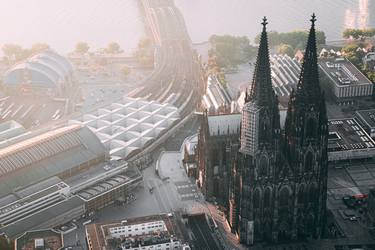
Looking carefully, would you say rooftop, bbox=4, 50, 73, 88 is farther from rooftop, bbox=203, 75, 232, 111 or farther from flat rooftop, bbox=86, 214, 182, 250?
flat rooftop, bbox=86, 214, 182, 250

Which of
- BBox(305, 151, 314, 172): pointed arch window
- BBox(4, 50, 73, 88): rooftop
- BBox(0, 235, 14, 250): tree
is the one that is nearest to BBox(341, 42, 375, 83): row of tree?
BBox(305, 151, 314, 172): pointed arch window

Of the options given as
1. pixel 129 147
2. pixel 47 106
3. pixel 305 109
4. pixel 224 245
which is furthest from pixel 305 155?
pixel 47 106

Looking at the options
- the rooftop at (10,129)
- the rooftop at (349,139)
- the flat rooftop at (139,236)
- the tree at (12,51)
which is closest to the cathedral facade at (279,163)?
the flat rooftop at (139,236)

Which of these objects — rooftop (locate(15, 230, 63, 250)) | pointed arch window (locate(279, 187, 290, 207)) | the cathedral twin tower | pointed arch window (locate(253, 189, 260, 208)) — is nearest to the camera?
the cathedral twin tower

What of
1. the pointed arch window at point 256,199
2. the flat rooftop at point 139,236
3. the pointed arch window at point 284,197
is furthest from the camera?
the pointed arch window at point 284,197

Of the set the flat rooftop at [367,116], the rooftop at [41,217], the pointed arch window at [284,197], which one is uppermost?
the flat rooftop at [367,116]

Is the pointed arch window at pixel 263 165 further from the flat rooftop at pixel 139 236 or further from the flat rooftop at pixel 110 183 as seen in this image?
the flat rooftop at pixel 110 183
